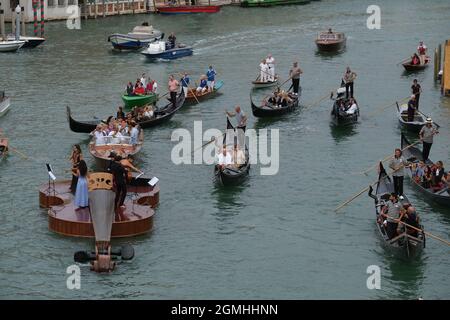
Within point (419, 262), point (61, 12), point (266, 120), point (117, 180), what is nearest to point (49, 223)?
point (117, 180)

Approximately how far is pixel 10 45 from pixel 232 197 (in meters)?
29.4

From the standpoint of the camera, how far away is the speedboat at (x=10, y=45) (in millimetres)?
54719

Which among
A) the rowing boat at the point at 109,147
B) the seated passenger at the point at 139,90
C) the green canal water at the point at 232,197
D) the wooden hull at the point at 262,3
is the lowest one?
the green canal water at the point at 232,197

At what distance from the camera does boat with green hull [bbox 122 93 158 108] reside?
40156 millimetres

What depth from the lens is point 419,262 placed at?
23594 millimetres

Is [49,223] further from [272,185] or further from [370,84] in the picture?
[370,84]

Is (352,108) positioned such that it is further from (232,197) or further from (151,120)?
(232,197)

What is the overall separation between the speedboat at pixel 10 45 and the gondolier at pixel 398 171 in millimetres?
31808

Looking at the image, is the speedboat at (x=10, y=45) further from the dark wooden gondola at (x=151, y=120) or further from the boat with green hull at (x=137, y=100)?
the dark wooden gondola at (x=151, y=120)

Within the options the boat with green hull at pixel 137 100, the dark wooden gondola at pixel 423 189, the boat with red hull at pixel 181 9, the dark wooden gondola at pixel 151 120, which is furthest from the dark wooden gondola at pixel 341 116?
the boat with red hull at pixel 181 9

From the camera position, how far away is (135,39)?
57.0 meters

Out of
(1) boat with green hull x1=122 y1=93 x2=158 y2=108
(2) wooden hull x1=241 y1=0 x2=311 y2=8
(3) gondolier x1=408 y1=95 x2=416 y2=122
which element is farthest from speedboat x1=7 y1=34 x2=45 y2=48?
(2) wooden hull x1=241 y1=0 x2=311 y2=8

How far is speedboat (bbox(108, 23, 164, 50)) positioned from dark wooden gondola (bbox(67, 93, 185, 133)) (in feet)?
55.3

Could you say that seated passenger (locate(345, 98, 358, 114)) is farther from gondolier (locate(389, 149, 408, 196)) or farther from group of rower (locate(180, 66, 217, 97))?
gondolier (locate(389, 149, 408, 196))
